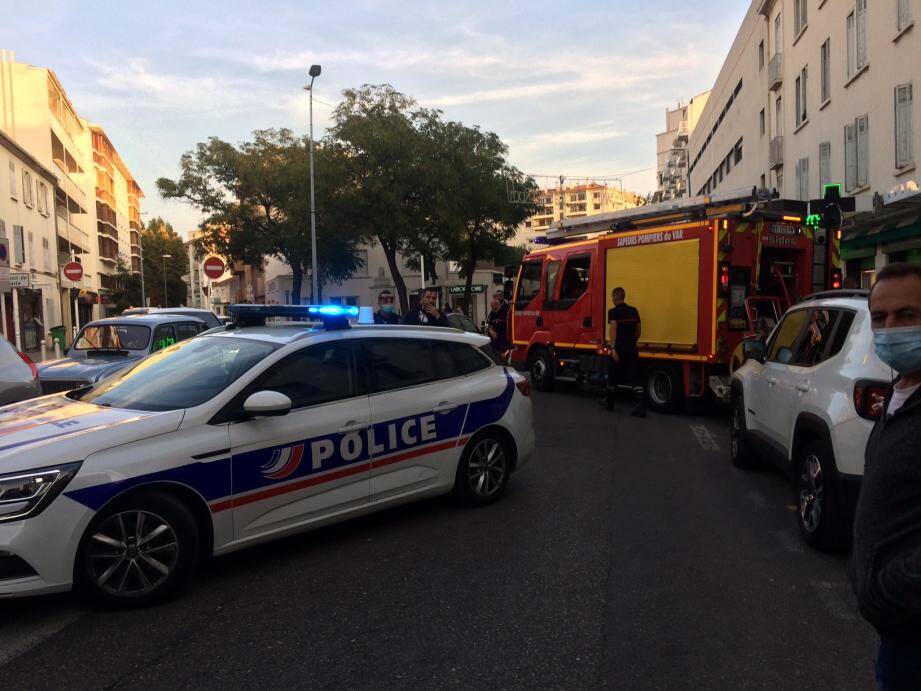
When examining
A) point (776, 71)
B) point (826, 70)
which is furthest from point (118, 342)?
point (776, 71)

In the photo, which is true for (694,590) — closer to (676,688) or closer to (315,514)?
(676,688)

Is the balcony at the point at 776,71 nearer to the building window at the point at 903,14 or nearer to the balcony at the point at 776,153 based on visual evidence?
the balcony at the point at 776,153

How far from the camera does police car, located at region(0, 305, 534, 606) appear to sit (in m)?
3.76

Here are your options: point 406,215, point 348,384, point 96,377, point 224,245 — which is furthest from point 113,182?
point 348,384

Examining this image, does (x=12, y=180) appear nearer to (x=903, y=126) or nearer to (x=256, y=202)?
(x=256, y=202)

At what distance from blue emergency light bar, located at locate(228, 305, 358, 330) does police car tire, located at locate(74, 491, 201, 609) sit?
176 centimetres

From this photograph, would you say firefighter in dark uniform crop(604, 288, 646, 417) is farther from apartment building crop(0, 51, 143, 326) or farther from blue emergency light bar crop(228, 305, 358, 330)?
apartment building crop(0, 51, 143, 326)

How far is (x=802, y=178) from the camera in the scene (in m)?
25.1

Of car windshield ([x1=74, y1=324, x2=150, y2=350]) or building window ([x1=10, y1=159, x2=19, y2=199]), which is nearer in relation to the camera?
car windshield ([x1=74, y1=324, x2=150, y2=350])

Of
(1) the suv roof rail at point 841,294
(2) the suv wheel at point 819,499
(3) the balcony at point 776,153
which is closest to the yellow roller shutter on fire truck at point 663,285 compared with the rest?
(1) the suv roof rail at point 841,294

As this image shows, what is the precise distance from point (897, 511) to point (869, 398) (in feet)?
9.64

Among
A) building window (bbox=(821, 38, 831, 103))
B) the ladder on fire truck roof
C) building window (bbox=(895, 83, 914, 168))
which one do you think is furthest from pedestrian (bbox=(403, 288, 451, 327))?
building window (bbox=(821, 38, 831, 103))

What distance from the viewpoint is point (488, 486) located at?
19.9 ft

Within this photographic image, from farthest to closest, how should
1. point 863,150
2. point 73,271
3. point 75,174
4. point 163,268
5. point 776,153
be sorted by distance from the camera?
point 163,268, point 75,174, point 776,153, point 73,271, point 863,150
